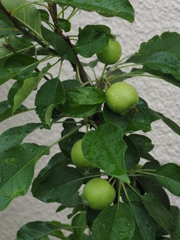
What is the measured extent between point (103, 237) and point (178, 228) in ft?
0.33

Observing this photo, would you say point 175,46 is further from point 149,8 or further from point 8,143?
point 149,8

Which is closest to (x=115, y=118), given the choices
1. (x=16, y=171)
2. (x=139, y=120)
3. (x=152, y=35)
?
(x=139, y=120)

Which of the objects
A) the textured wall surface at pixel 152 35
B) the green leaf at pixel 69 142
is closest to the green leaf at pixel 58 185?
the green leaf at pixel 69 142

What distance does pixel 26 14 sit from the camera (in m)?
0.35

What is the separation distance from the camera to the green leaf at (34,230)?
18.5 inches

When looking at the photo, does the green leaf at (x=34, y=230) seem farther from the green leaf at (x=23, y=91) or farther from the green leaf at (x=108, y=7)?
the green leaf at (x=108, y=7)

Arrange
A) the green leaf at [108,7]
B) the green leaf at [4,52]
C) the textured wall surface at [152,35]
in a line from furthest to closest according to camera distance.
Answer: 1. the textured wall surface at [152,35]
2. the green leaf at [4,52]
3. the green leaf at [108,7]

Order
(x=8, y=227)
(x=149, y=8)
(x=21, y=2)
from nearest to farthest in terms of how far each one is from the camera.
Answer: (x=21, y=2) → (x=149, y=8) → (x=8, y=227)

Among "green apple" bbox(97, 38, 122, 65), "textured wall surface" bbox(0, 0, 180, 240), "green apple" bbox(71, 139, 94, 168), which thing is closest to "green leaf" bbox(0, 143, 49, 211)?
"green apple" bbox(71, 139, 94, 168)

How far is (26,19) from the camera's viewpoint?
35cm

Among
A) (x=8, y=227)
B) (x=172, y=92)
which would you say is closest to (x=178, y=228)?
(x=172, y=92)

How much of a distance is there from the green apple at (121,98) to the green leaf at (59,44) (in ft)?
0.21

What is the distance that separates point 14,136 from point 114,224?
18 centimetres

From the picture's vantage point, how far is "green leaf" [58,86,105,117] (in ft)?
1.19
